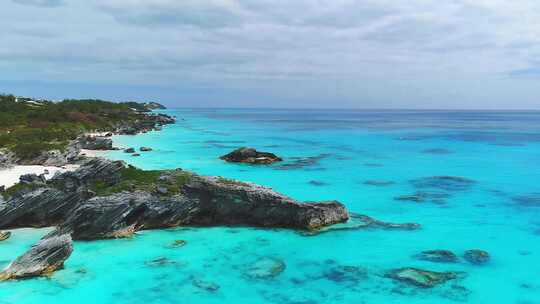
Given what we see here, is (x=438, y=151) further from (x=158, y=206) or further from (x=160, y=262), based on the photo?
(x=160, y=262)

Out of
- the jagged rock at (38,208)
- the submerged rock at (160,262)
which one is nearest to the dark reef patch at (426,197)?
the submerged rock at (160,262)

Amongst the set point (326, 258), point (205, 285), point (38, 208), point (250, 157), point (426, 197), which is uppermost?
point (38, 208)

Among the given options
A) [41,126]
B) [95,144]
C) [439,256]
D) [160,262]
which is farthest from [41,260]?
[41,126]

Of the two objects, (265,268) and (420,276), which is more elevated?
(420,276)

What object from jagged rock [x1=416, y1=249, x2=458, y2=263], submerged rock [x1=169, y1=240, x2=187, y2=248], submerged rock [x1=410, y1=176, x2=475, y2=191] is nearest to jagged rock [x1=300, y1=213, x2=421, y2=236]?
jagged rock [x1=416, y1=249, x2=458, y2=263]

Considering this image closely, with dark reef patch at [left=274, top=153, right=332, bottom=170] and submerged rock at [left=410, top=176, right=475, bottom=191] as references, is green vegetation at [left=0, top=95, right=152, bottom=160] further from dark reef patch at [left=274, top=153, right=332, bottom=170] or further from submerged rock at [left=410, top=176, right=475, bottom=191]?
submerged rock at [left=410, top=176, right=475, bottom=191]

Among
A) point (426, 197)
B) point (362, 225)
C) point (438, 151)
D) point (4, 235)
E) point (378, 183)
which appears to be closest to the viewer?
point (4, 235)

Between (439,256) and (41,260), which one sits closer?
(41,260)
